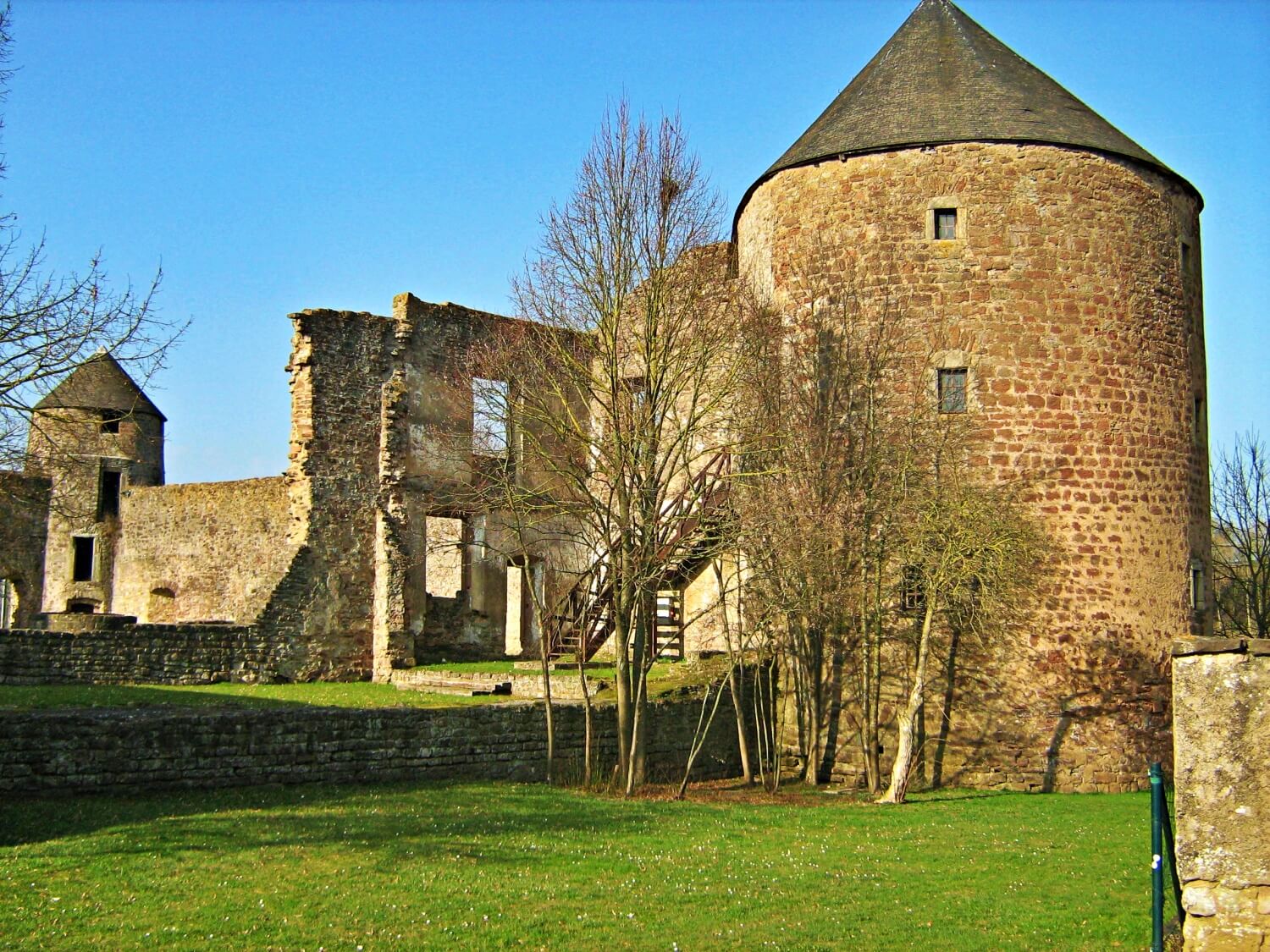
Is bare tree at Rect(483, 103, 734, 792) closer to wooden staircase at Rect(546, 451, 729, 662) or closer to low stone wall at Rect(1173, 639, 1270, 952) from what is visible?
wooden staircase at Rect(546, 451, 729, 662)

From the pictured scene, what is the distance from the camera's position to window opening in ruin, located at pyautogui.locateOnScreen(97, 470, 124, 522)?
35.7 m

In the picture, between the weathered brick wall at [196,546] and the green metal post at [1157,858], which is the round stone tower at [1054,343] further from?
the weathered brick wall at [196,546]

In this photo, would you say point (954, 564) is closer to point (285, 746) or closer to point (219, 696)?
point (285, 746)

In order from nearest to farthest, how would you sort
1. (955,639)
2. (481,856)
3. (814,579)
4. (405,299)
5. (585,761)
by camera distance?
(481,856)
(585,761)
(814,579)
(955,639)
(405,299)

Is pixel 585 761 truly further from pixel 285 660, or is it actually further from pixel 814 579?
pixel 285 660

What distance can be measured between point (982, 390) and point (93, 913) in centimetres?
1286

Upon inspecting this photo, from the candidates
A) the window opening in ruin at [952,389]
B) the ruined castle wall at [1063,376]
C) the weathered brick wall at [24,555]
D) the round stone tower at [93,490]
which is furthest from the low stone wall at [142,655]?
the weathered brick wall at [24,555]

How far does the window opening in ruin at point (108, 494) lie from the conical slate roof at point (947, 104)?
2408cm

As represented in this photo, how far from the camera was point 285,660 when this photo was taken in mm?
21438

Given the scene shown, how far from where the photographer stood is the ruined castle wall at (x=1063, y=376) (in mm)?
16422

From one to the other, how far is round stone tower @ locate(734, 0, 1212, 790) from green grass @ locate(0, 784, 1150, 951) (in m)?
3.84

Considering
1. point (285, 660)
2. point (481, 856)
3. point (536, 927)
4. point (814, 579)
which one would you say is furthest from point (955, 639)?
point (285, 660)

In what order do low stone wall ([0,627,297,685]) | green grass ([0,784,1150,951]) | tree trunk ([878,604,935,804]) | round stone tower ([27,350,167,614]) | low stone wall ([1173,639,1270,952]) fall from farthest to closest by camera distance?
round stone tower ([27,350,167,614]) → low stone wall ([0,627,297,685]) → tree trunk ([878,604,935,804]) → green grass ([0,784,1150,951]) → low stone wall ([1173,639,1270,952])

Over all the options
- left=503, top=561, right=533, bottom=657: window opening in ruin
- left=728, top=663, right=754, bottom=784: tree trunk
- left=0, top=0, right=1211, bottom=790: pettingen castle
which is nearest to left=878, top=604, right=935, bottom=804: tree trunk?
left=0, top=0, right=1211, bottom=790: pettingen castle
